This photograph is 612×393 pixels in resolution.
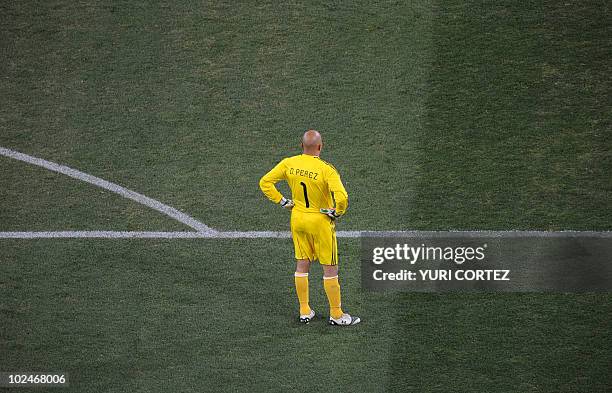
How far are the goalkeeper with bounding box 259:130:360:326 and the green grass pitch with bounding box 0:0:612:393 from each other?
43cm

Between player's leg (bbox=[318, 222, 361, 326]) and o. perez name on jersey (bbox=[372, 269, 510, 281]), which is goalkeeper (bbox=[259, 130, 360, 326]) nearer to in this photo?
player's leg (bbox=[318, 222, 361, 326])

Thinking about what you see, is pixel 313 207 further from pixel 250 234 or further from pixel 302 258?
pixel 250 234

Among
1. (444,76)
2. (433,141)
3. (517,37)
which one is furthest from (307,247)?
(517,37)

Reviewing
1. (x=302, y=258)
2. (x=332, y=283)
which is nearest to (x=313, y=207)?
(x=302, y=258)

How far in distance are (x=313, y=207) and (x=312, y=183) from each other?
0.27 metres

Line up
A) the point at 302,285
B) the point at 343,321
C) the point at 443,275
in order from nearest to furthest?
the point at 302,285, the point at 343,321, the point at 443,275

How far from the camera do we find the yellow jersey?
31.3ft

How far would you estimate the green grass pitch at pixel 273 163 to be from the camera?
9.70m

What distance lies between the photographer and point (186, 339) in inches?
394

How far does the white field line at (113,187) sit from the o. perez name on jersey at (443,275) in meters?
2.08

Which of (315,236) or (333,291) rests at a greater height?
(315,236)

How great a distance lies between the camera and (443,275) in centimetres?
1105

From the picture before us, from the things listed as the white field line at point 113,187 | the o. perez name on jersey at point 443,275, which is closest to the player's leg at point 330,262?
the o. perez name on jersey at point 443,275

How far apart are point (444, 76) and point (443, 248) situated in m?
3.26
